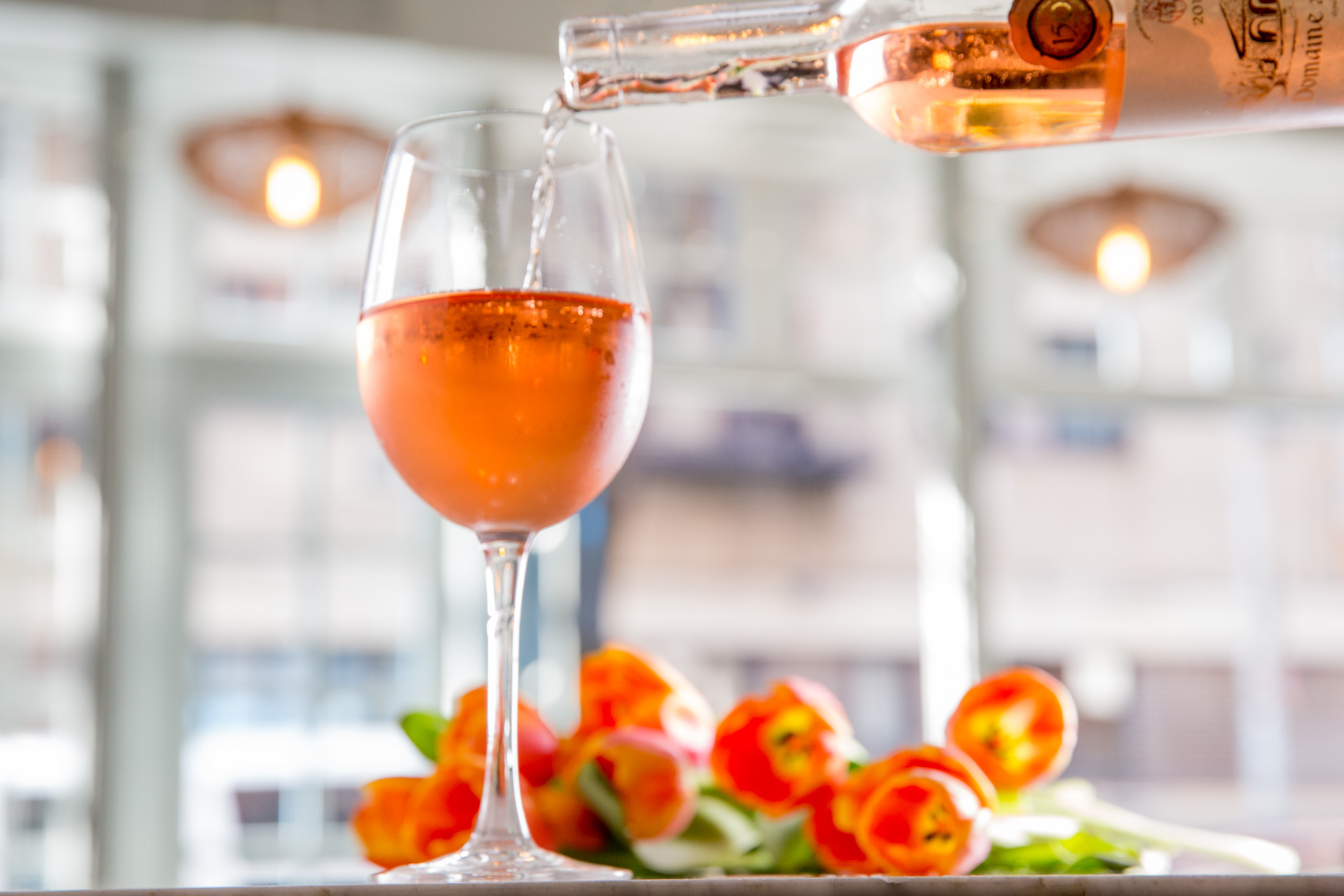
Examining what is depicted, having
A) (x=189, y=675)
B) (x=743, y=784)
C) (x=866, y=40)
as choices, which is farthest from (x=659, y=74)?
(x=189, y=675)

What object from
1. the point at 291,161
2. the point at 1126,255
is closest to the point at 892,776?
the point at 291,161

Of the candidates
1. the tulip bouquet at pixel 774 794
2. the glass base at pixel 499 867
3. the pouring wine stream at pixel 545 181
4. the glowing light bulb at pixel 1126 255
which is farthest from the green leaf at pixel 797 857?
the glowing light bulb at pixel 1126 255

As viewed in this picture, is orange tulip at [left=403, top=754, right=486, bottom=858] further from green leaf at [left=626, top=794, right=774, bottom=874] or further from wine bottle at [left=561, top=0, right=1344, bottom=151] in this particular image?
wine bottle at [left=561, top=0, right=1344, bottom=151]

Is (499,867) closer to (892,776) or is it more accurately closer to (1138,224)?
(892,776)

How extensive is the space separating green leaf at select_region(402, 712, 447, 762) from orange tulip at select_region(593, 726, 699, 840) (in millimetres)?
121

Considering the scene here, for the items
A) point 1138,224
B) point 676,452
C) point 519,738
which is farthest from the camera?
point 676,452

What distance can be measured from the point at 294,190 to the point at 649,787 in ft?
8.50

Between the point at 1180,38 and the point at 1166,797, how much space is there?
4.91 metres

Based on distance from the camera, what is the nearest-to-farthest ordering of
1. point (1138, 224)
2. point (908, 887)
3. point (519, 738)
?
point (908, 887), point (519, 738), point (1138, 224)

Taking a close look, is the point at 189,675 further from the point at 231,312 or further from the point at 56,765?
the point at 231,312

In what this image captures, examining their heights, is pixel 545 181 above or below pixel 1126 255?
below

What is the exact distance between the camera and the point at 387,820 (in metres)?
0.51

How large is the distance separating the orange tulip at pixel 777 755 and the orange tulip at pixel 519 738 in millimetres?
61

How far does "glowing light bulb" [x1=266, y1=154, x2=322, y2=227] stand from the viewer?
9.30 feet
